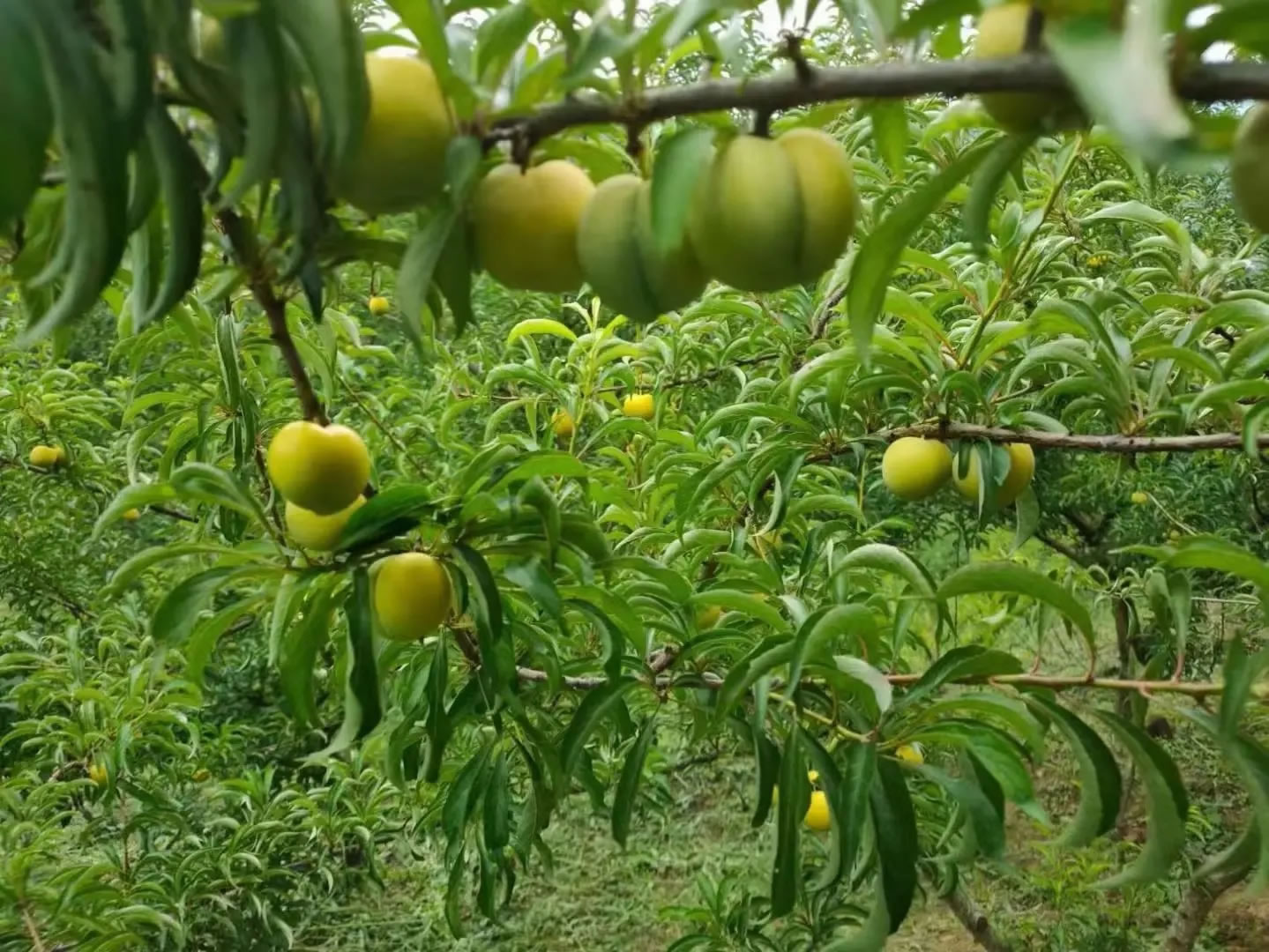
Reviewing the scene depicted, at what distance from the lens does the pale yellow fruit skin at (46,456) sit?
6.91ft

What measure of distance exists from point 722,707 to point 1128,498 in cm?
216

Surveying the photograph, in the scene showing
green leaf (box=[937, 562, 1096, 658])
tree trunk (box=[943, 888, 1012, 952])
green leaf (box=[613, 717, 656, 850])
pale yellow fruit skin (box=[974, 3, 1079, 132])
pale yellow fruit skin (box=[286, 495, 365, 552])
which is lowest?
tree trunk (box=[943, 888, 1012, 952])

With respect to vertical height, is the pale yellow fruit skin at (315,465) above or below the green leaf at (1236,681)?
above

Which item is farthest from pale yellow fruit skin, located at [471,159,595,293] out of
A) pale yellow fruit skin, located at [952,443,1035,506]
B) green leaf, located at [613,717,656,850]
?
pale yellow fruit skin, located at [952,443,1035,506]

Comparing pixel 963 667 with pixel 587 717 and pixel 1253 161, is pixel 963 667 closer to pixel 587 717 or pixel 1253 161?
pixel 587 717

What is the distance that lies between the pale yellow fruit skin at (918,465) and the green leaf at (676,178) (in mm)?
732

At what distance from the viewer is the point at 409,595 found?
2.39 ft

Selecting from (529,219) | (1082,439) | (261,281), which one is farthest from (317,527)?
(1082,439)

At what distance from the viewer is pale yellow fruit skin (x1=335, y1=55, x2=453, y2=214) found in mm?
469

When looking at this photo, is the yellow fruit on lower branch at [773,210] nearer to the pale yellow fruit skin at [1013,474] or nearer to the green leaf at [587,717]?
the green leaf at [587,717]

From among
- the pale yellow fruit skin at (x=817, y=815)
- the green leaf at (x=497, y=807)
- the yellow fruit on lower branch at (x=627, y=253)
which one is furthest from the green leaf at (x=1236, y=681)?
the pale yellow fruit skin at (x=817, y=815)

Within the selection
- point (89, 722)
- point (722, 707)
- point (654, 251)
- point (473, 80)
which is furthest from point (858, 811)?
point (89, 722)

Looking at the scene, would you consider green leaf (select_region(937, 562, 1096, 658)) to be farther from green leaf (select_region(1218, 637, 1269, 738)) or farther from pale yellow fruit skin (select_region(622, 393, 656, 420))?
pale yellow fruit skin (select_region(622, 393, 656, 420))

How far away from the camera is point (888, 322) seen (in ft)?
6.17
